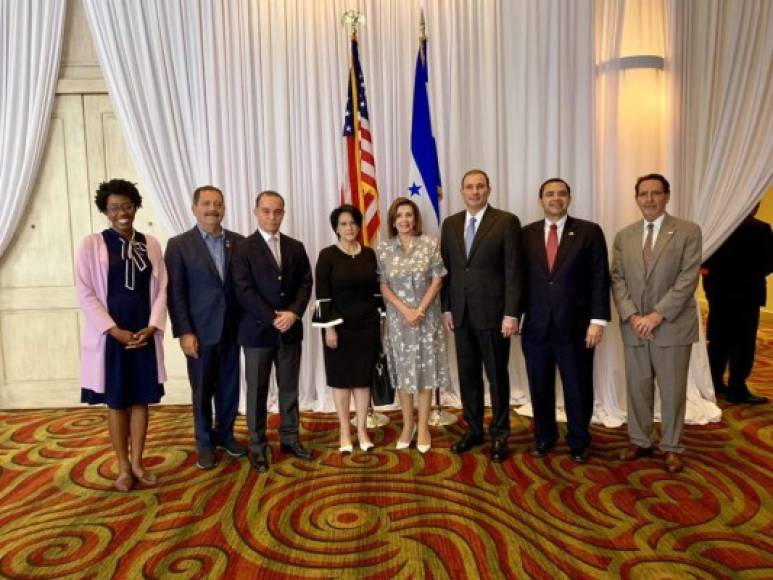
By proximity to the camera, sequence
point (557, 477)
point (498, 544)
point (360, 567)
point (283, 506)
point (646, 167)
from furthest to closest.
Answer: point (646, 167), point (557, 477), point (283, 506), point (498, 544), point (360, 567)

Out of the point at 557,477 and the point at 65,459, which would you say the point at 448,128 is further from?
the point at 65,459

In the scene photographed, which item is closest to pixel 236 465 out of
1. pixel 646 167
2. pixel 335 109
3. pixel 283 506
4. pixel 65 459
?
pixel 283 506

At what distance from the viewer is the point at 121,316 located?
9.77 feet

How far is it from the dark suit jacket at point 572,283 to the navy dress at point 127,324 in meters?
2.19

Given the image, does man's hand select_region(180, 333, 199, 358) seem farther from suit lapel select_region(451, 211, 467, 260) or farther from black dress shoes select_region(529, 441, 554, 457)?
black dress shoes select_region(529, 441, 554, 457)

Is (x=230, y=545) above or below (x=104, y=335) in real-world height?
below

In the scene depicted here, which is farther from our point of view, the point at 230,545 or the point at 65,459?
the point at 65,459

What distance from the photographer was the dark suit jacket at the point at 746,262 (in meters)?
4.43

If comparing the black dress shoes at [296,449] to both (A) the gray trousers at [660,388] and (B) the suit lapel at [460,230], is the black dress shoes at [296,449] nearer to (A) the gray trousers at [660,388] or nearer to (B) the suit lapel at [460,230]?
(B) the suit lapel at [460,230]

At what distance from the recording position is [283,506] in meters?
2.85

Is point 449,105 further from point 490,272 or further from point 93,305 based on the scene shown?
point 93,305

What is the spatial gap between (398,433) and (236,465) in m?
1.11

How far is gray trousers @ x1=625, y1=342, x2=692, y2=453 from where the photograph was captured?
126 inches

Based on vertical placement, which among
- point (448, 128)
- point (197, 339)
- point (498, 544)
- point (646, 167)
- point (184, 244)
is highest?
point (448, 128)
